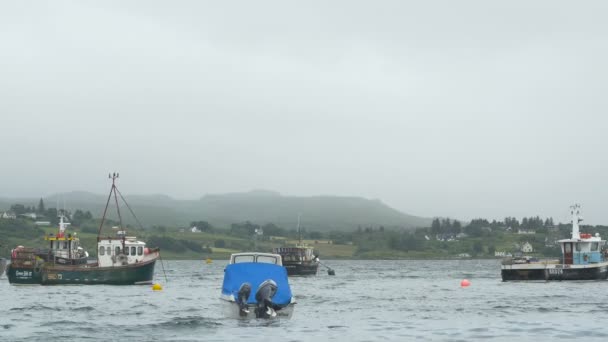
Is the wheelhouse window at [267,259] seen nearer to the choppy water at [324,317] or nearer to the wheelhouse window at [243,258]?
the wheelhouse window at [243,258]

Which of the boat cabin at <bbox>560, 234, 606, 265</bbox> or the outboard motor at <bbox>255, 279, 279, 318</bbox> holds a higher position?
the boat cabin at <bbox>560, 234, 606, 265</bbox>

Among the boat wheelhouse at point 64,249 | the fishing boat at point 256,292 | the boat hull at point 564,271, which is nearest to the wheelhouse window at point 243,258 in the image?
the fishing boat at point 256,292

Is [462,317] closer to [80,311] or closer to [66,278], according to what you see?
[80,311]

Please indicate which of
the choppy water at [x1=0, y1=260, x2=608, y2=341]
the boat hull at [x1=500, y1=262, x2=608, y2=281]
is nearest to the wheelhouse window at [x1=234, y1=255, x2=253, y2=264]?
the choppy water at [x1=0, y1=260, x2=608, y2=341]

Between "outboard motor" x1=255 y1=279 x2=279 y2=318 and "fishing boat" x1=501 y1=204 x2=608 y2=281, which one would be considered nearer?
"outboard motor" x1=255 y1=279 x2=279 y2=318

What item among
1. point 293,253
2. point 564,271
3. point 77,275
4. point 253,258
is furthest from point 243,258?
point 293,253

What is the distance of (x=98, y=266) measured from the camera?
9025 cm

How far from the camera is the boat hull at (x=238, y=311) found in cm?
4853

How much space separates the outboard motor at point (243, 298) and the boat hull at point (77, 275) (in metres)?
42.5

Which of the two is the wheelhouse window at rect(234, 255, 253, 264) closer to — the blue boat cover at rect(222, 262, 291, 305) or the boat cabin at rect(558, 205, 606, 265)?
the blue boat cover at rect(222, 262, 291, 305)

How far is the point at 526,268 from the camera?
95.0m

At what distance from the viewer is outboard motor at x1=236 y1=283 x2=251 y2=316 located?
158 ft

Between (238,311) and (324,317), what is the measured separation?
28.2 feet

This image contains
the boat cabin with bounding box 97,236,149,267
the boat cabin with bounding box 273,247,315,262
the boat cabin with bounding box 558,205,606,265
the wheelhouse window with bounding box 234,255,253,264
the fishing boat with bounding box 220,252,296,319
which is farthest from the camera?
the boat cabin with bounding box 273,247,315,262
